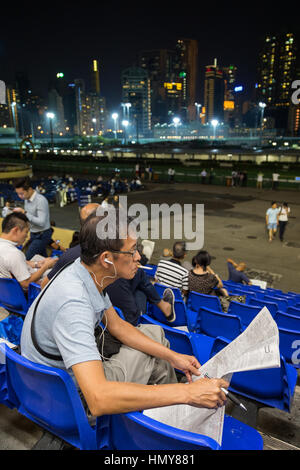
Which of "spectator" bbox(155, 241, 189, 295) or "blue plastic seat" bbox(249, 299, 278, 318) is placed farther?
"spectator" bbox(155, 241, 189, 295)

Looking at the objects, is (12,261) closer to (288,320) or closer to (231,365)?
(231,365)

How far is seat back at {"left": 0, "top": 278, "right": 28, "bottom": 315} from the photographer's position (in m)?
4.05

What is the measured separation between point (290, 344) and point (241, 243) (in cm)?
919

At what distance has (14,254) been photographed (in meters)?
4.06

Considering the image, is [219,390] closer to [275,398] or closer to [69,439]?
[69,439]

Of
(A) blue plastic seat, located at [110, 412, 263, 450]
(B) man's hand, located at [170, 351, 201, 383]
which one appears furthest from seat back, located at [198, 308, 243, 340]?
(A) blue plastic seat, located at [110, 412, 263, 450]

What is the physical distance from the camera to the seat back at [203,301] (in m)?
4.79

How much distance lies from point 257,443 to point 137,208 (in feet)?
59.6

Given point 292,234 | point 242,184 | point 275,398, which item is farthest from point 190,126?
point 275,398

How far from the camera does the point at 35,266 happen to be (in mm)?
5043

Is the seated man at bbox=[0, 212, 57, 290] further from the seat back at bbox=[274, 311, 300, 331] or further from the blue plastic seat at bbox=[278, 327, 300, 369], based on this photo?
the seat back at bbox=[274, 311, 300, 331]

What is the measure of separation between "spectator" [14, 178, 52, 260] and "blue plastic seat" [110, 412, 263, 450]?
533 centimetres

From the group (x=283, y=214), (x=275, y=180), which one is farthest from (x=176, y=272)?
(x=275, y=180)

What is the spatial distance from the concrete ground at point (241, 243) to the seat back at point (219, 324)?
909mm
